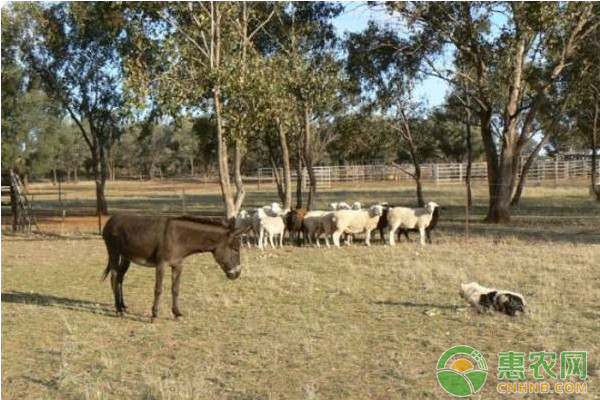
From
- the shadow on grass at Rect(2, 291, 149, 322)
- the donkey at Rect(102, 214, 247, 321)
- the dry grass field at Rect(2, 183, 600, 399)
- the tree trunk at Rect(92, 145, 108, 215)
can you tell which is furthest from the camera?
the tree trunk at Rect(92, 145, 108, 215)

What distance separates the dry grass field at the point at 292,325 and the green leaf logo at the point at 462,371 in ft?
0.32

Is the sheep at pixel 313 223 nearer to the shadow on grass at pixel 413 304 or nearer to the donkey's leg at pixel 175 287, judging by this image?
the shadow on grass at pixel 413 304

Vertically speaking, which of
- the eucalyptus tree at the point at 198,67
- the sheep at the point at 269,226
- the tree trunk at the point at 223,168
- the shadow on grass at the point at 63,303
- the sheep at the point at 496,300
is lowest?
the shadow on grass at the point at 63,303

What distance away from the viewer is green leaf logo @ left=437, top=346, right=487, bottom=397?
19.0 feet

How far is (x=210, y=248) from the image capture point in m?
8.66

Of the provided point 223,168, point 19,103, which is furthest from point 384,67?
point 19,103

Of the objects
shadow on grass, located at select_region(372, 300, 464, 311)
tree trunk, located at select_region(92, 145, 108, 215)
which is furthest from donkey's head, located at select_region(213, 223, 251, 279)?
tree trunk, located at select_region(92, 145, 108, 215)

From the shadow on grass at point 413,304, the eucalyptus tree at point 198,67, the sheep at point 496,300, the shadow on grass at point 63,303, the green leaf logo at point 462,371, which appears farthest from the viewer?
the eucalyptus tree at point 198,67

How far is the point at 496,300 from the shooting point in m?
8.46

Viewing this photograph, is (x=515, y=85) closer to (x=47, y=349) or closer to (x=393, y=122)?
(x=393, y=122)

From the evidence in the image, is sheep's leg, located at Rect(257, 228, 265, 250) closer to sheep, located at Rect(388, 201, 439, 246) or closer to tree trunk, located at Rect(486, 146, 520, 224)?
sheep, located at Rect(388, 201, 439, 246)

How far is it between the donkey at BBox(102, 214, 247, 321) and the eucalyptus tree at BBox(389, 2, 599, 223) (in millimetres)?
15111

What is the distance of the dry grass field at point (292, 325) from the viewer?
6078mm

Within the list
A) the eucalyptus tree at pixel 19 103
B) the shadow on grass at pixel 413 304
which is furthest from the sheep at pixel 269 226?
the eucalyptus tree at pixel 19 103
